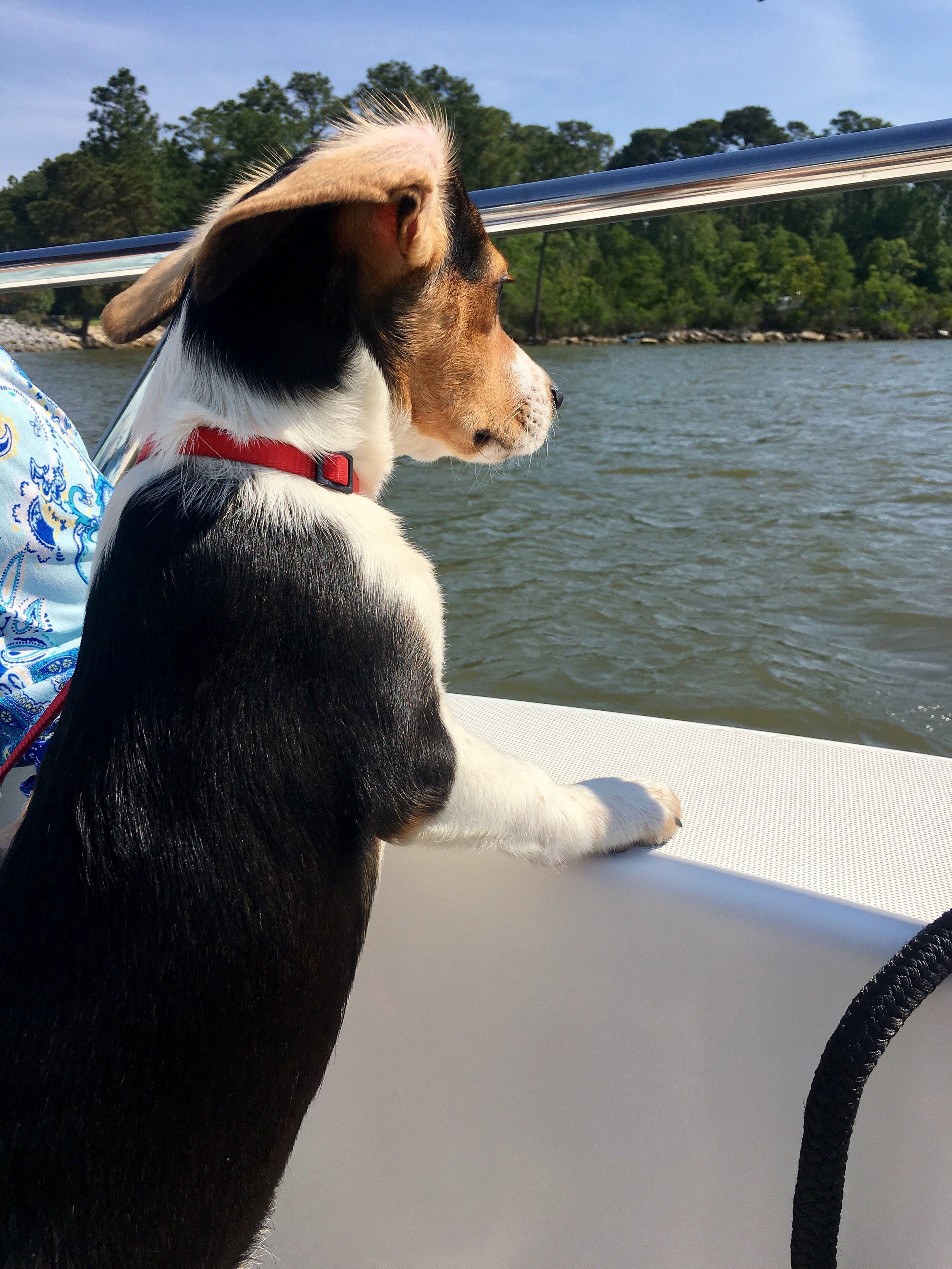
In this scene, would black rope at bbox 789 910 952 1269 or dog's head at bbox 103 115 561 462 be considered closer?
black rope at bbox 789 910 952 1269

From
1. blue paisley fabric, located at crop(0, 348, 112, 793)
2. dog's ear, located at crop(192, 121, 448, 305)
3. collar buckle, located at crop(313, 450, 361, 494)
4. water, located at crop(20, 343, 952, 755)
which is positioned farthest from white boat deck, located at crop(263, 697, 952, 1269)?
water, located at crop(20, 343, 952, 755)

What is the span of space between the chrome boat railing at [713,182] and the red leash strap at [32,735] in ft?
1.34

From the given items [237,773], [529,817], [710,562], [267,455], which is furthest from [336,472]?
[710,562]

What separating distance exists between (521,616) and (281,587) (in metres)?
5.66

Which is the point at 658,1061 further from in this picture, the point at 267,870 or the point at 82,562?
the point at 82,562

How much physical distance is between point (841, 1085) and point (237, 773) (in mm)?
743

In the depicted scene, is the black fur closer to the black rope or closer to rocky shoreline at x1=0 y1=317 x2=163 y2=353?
rocky shoreline at x1=0 y1=317 x2=163 y2=353

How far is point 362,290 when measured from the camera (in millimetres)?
1411

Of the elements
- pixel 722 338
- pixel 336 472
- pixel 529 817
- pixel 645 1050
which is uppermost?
pixel 722 338

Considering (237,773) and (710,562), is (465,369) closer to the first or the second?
(237,773)

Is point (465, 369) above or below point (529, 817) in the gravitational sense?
above

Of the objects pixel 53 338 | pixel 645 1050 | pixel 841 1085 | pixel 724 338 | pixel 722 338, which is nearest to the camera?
pixel 841 1085

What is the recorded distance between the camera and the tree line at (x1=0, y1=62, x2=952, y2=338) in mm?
47000

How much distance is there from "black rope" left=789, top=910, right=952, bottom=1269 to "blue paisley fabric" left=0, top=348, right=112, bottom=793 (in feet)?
4.05
